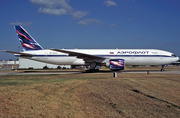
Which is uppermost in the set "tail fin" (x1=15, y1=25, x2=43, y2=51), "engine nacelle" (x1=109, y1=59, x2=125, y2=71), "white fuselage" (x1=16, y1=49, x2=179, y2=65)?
"tail fin" (x1=15, y1=25, x2=43, y2=51)

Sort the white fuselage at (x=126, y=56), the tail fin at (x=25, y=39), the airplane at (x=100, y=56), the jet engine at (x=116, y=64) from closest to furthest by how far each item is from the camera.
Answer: the jet engine at (x=116, y=64)
the airplane at (x=100, y=56)
the white fuselage at (x=126, y=56)
the tail fin at (x=25, y=39)

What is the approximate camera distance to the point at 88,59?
28547mm

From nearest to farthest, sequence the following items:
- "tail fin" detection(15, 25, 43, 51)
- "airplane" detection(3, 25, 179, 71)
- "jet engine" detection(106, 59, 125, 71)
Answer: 1. "jet engine" detection(106, 59, 125, 71)
2. "airplane" detection(3, 25, 179, 71)
3. "tail fin" detection(15, 25, 43, 51)

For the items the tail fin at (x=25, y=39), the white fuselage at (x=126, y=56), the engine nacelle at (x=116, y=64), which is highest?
the tail fin at (x=25, y=39)

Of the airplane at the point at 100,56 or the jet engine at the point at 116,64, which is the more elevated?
the airplane at the point at 100,56

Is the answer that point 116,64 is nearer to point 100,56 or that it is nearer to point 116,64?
point 116,64

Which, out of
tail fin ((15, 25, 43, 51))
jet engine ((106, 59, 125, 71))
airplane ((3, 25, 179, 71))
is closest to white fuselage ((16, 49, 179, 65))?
airplane ((3, 25, 179, 71))

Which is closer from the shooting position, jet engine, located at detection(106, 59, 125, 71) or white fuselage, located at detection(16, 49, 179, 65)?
jet engine, located at detection(106, 59, 125, 71)

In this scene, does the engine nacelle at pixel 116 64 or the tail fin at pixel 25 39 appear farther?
the tail fin at pixel 25 39

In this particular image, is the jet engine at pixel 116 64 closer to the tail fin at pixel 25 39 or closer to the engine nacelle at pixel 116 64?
the engine nacelle at pixel 116 64

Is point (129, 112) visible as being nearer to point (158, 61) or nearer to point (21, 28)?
point (158, 61)

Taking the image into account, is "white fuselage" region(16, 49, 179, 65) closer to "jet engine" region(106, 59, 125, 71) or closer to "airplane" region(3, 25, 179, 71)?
"airplane" region(3, 25, 179, 71)

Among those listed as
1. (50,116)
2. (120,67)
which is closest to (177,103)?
(50,116)

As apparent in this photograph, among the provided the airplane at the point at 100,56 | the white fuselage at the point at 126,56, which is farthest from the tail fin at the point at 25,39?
the white fuselage at the point at 126,56
